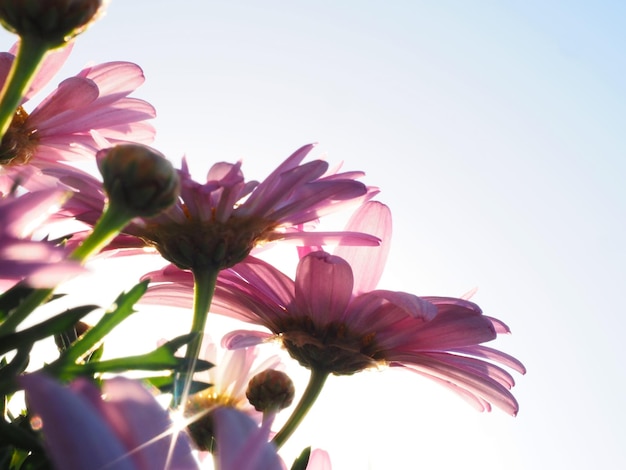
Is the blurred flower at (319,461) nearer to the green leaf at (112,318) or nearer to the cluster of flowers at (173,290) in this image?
the cluster of flowers at (173,290)

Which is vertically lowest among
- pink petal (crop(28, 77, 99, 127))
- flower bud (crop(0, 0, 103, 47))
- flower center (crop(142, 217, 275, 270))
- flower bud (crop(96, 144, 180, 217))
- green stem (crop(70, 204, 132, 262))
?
green stem (crop(70, 204, 132, 262))

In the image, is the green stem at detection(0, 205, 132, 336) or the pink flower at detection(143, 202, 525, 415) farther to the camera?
the pink flower at detection(143, 202, 525, 415)

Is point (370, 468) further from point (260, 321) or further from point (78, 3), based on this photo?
point (260, 321)

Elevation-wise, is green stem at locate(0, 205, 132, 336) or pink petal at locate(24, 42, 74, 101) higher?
pink petal at locate(24, 42, 74, 101)

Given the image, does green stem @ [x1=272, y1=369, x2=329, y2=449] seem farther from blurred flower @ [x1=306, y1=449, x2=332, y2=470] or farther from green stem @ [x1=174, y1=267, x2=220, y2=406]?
green stem @ [x1=174, y1=267, x2=220, y2=406]

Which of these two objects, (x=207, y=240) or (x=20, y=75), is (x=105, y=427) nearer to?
(x=20, y=75)

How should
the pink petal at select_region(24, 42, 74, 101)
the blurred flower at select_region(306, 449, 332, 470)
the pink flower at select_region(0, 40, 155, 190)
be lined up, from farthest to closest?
the pink petal at select_region(24, 42, 74, 101), the pink flower at select_region(0, 40, 155, 190), the blurred flower at select_region(306, 449, 332, 470)

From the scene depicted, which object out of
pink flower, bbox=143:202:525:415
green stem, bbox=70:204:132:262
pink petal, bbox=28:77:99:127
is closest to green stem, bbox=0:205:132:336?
green stem, bbox=70:204:132:262

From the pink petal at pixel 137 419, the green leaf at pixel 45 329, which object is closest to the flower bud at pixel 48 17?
the green leaf at pixel 45 329
